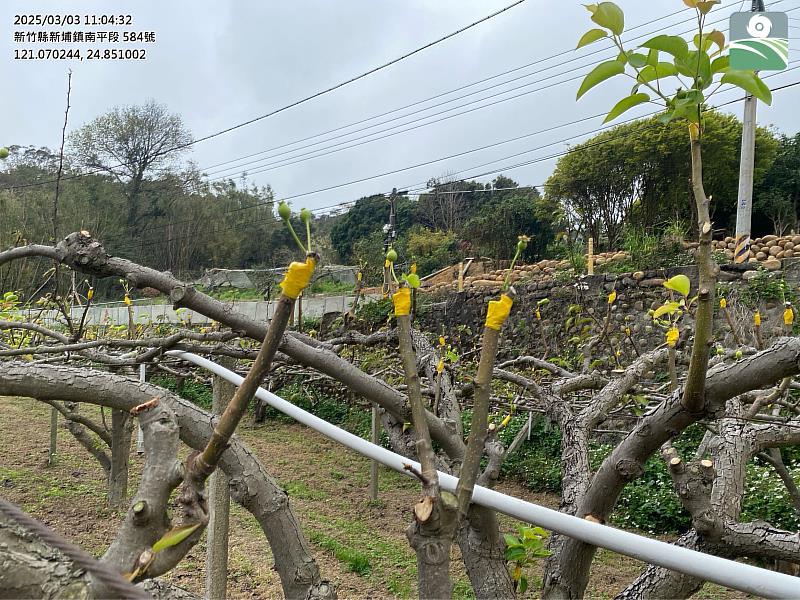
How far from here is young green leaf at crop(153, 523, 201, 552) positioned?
604mm

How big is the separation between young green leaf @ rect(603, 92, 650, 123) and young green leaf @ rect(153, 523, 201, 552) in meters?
0.71

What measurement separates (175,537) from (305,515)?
4.01 metres

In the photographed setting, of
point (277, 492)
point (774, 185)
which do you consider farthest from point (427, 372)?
point (774, 185)

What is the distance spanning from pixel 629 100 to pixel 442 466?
0.89m

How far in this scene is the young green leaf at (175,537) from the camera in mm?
604

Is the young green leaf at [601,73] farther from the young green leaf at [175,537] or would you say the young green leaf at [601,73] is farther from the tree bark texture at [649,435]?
the young green leaf at [175,537]

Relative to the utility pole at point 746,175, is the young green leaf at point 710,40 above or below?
below

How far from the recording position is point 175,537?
1.99ft

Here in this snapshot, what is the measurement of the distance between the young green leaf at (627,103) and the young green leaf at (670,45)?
0.18ft

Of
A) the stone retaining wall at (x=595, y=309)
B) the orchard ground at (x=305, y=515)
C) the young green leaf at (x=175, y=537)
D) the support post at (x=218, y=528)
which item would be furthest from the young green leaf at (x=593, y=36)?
the stone retaining wall at (x=595, y=309)

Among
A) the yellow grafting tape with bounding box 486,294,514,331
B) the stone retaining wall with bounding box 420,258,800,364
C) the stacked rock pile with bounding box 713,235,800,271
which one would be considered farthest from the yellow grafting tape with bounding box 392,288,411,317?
the stacked rock pile with bounding box 713,235,800,271

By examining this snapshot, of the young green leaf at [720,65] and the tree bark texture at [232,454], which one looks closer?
the young green leaf at [720,65]

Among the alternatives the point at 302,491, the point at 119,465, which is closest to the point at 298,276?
the point at 119,465

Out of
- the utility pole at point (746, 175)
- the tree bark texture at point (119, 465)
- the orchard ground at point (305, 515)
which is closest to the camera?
the orchard ground at point (305, 515)
